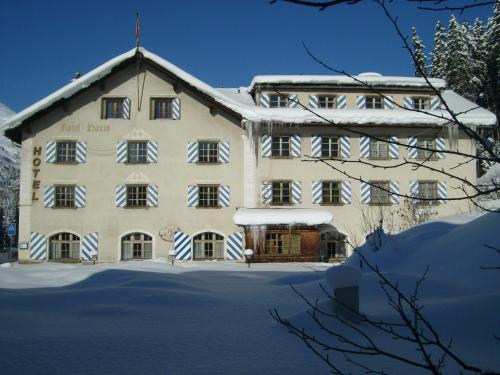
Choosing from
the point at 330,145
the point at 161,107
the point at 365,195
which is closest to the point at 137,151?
the point at 161,107

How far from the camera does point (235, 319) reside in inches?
217

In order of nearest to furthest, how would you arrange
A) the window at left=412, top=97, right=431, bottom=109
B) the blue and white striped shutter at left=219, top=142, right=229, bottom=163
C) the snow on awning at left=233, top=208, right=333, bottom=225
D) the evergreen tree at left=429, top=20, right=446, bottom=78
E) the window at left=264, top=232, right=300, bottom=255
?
the snow on awning at left=233, top=208, right=333, bottom=225
the window at left=264, top=232, right=300, bottom=255
the blue and white striped shutter at left=219, top=142, right=229, bottom=163
the window at left=412, top=97, right=431, bottom=109
the evergreen tree at left=429, top=20, right=446, bottom=78

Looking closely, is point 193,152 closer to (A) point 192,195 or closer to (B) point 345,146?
(A) point 192,195

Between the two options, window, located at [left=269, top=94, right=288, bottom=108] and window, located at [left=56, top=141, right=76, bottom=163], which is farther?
window, located at [left=269, top=94, right=288, bottom=108]

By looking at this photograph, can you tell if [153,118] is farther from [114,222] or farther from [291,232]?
[291,232]

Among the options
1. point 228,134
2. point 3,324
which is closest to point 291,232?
point 228,134

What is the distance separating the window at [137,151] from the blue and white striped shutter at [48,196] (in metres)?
3.92

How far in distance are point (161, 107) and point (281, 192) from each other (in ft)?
23.6

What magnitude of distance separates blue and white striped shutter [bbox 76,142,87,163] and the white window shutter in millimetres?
5270

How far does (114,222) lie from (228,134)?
6863 millimetres

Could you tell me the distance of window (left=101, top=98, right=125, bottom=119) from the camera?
19.8 m

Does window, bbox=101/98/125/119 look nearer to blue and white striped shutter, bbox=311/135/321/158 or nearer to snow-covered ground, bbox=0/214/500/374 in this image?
blue and white striped shutter, bbox=311/135/321/158

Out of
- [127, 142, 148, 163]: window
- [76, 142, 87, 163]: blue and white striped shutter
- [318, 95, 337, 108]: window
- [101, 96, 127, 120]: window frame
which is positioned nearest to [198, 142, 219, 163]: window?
[127, 142, 148, 163]: window

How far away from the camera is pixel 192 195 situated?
63.3 ft
